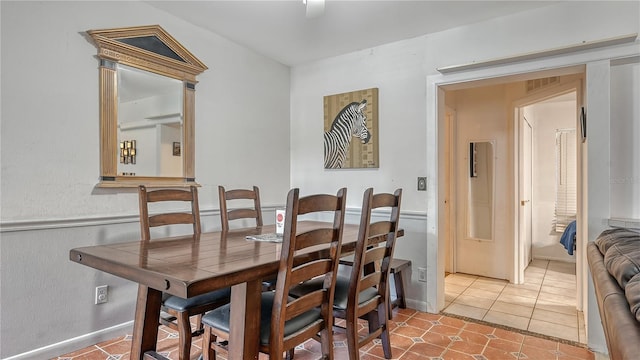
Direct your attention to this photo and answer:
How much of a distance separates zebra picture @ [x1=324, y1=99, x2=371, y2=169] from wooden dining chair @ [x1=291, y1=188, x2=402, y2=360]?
1.42 m

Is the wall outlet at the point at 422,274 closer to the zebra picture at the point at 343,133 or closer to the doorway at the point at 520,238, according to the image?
the doorway at the point at 520,238

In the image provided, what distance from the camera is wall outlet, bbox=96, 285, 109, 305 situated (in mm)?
2365

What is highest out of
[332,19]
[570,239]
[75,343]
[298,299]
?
[332,19]

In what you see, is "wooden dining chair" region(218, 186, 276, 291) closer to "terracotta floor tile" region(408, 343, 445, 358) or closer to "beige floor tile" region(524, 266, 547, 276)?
"terracotta floor tile" region(408, 343, 445, 358)

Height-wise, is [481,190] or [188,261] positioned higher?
[481,190]

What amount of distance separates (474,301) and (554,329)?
0.70 metres

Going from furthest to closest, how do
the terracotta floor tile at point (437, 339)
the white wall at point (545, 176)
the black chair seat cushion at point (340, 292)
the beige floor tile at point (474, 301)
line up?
1. the white wall at point (545, 176)
2. the beige floor tile at point (474, 301)
3. the terracotta floor tile at point (437, 339)
4. the black chair seat cushion at point (340, 292)

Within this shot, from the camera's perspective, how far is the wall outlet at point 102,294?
237cm

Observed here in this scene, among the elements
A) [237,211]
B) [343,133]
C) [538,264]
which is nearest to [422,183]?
[343,133]

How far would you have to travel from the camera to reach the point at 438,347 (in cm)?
237

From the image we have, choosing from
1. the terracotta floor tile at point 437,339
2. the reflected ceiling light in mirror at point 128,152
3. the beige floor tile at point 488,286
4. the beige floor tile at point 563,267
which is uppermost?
the reflected ceiling light in mirror at point 128,152

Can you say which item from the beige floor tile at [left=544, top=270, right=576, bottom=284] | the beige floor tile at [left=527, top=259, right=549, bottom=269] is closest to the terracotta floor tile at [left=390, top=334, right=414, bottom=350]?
the beige floor tile at [left=544, top=270, right=576, bottom=284]

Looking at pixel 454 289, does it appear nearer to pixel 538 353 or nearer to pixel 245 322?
pixel 538 353

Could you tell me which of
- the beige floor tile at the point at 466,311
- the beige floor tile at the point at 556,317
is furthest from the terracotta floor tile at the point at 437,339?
the beige floor tile at the point at 556,317
